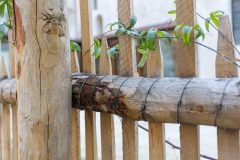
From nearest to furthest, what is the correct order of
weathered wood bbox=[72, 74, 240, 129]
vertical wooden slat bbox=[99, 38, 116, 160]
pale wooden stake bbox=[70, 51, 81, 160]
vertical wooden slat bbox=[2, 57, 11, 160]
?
weathered wood bbox=[72, 74, 240, 129]
vertical wooden slat bbox=[99, 38, 116, 160]
pale wooden stake bbox=[70, 51, 81, 160]
vertical wooden slat bbox=[2, 57, 11, 160]

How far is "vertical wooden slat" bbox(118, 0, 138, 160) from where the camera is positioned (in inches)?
28.1

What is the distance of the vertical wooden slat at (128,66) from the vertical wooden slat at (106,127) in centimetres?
7

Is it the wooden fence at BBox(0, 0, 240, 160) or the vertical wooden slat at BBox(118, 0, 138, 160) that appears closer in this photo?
the wooden fence at BBox(0, 0, 240, 160)

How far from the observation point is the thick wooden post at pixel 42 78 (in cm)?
69

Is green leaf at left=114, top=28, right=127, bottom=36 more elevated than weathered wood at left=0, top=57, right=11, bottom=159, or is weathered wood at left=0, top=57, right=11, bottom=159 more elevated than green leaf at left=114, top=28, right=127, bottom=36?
green leaf at left=114, top=28, right=127, bottom=36

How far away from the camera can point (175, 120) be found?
575 millimetres

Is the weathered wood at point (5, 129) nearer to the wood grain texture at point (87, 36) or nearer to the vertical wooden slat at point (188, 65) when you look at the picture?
the wood grain texture at point (87, 36)

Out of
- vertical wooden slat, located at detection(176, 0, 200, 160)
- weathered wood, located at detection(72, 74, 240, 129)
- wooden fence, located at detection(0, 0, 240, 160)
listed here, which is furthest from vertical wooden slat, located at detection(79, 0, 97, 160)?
vertical wooden slat, located at detection(176, 0, 200, 160)

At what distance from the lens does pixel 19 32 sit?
72cm

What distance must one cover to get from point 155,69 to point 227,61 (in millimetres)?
189

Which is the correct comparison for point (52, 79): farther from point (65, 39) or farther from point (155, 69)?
point (155, 69)

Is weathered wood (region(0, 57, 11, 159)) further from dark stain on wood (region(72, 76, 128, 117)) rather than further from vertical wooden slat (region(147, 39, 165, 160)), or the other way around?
vertical wooden slat (region(147, 39, 165, 160))

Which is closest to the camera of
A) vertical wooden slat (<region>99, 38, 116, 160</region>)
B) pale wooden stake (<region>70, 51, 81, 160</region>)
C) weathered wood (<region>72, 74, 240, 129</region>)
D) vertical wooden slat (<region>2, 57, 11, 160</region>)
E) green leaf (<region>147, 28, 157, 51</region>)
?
weathered wood (<region>72, 74, 240, 129</region>)

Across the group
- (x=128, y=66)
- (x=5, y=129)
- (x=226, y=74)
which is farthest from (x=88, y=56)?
(x=5, y=129)
